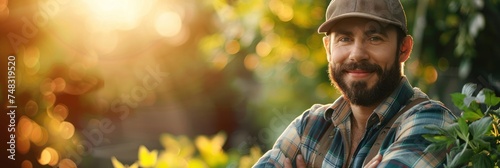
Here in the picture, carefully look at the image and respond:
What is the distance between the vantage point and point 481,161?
2.65m

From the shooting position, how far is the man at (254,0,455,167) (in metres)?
3.03

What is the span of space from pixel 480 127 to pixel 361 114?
68cm

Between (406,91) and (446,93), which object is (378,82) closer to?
(406,91)

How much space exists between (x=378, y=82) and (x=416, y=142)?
0.26m

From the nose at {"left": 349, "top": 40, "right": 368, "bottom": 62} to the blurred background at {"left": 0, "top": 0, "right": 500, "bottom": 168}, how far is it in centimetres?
179

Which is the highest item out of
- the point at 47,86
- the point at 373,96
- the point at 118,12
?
the point at 118,12

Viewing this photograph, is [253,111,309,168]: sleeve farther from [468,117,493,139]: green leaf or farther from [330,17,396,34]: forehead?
[468,117,493,139]: green leaf

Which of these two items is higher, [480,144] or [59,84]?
[59,84]

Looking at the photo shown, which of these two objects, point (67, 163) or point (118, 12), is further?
point (118, 12)

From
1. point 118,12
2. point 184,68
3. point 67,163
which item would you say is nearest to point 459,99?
point 67,163

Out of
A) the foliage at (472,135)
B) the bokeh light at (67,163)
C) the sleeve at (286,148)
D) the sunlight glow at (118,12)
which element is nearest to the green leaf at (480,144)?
the foliage at (472,135)

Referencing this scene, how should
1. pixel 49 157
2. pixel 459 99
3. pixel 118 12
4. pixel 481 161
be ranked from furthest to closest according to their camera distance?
pixel 118 12
pixel 49 157
pixel 459 99
pixel 481 161

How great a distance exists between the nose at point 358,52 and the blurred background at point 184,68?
1794mm

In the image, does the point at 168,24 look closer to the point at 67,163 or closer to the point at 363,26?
the point at 67,163
